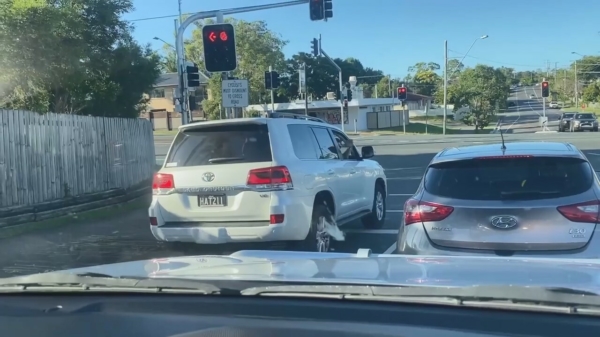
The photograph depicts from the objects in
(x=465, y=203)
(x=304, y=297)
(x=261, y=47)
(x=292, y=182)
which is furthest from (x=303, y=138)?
(x=261, y=47)

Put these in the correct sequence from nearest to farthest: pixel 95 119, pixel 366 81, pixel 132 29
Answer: pixel 95 119, pixel 132 29, pixel 366 81

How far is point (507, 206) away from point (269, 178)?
3.19 metres

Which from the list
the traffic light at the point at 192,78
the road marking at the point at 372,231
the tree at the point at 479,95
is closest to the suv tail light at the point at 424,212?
the road marking at the point at 372,231

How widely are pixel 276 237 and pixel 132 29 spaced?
16416 mm

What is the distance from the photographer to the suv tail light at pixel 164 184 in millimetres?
8305

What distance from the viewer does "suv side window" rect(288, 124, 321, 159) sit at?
28.2 ft

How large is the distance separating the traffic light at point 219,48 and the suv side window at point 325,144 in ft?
23.5

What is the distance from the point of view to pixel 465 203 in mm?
5602

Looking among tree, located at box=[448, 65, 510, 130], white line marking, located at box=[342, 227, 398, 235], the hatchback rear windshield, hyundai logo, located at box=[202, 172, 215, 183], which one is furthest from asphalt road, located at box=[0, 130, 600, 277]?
tree, located at box=[448, 65, 510, 130]

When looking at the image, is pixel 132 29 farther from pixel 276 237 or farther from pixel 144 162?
pixel 276 237

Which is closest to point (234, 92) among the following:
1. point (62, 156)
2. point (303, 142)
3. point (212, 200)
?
point (62, 156)

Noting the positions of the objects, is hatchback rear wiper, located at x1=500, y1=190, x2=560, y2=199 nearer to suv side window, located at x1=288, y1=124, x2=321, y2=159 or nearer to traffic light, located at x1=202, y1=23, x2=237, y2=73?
suv side window, located at x1=288, y1=124, x2=321, y2=159

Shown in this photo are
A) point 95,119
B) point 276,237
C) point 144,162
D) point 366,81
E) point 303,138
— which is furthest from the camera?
point 366,81

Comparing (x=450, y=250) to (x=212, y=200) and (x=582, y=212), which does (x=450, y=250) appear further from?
(x=212, y=200)
